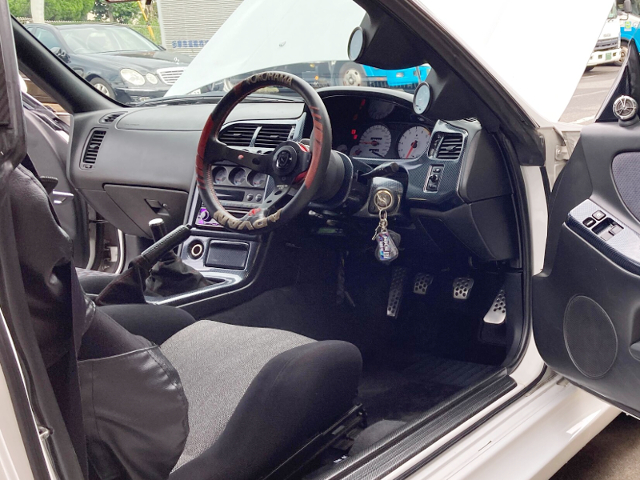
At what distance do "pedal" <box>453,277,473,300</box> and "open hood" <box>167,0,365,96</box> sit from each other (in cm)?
86

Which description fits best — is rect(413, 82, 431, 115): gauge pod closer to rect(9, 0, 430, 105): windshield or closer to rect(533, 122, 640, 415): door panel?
rect(9, 0, 430, 105): windshield

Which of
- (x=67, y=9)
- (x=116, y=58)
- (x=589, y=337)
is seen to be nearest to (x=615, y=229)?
(x=589, y=337)

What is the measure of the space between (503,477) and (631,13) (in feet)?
3.69

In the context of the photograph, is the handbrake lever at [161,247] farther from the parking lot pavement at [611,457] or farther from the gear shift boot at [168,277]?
the parking lot pavement at [611,457]

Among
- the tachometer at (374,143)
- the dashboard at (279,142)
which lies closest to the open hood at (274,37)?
the dashboard at (279,142)

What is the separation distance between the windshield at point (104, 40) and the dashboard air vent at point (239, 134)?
1.54 ft

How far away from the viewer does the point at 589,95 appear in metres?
1.74

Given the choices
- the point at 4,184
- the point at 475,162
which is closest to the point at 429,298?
the point at 475,162

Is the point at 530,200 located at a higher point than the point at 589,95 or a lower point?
lower

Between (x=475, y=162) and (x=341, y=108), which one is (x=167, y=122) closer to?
(x=341, y=108)

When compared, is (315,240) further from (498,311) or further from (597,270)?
(597,270)

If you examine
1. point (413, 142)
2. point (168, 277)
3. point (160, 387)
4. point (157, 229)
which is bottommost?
point (168, 277)

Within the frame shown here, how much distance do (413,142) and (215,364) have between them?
1.06m

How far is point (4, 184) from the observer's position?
59 cm
